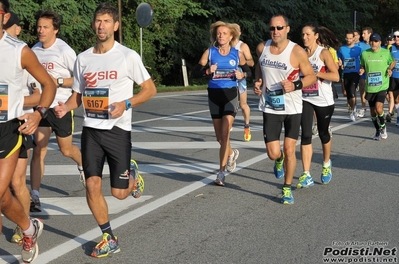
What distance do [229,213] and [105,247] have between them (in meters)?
1.95

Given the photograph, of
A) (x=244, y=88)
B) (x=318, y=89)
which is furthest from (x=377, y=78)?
(x=318, y=89)

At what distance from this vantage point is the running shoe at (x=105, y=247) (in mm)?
6504

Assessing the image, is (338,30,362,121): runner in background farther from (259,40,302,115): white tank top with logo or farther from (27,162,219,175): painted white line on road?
(259,40,302,115): white tank top with logo

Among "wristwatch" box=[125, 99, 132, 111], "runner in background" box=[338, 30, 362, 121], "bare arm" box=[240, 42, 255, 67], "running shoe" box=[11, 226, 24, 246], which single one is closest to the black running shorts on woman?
"bare arm" box=[240, 42, 255, 67]

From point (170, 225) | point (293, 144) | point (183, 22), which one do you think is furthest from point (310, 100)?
point (183, 22)

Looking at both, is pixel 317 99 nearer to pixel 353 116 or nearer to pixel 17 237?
pixel 17 237

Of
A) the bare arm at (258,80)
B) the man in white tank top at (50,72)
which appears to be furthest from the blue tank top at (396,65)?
the man in white tank top at (50,72)

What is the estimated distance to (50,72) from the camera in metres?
8.51

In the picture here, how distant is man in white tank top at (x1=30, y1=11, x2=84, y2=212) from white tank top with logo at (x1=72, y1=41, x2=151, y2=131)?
4.95 feet

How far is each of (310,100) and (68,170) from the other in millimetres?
3299

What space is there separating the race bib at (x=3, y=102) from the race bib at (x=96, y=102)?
3.28 ft

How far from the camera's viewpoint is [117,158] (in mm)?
6836

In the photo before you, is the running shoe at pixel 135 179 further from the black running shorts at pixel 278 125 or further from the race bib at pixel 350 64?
the race bib at pixel 350 64

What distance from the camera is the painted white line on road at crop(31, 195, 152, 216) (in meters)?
8.28
